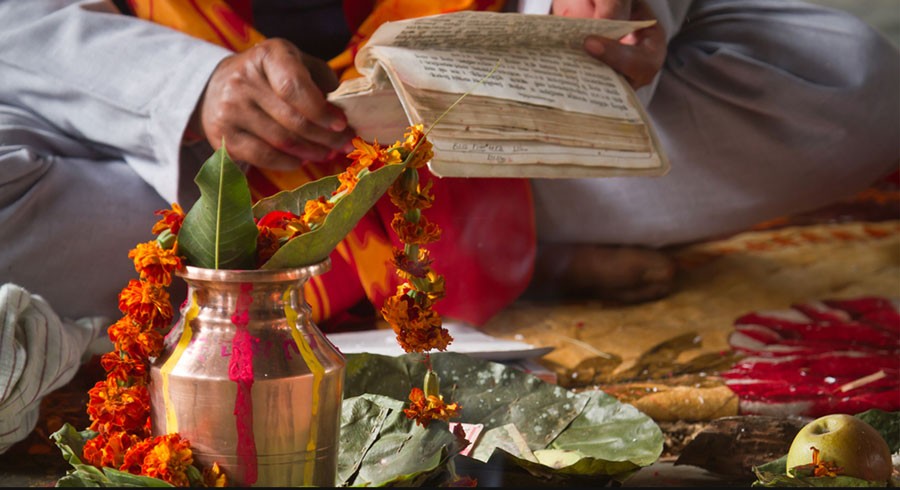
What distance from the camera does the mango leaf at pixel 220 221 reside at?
1.73 ft

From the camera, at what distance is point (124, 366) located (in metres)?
0.55

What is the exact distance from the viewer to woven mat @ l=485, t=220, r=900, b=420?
106 centimetres

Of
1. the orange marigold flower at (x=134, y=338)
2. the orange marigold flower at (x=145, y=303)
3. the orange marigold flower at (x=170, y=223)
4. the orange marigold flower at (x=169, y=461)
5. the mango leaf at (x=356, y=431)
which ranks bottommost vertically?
the mango leaf at (x=356, y=431)

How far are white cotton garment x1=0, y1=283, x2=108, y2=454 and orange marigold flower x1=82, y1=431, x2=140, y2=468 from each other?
0.98 ft

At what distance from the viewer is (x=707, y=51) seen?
1395 millimetres

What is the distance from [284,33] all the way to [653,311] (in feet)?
2.05

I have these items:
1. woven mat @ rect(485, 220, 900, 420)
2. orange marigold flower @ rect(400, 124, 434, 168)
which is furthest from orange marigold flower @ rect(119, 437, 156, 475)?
woven mat @ rect(485, 220, 900, 420)

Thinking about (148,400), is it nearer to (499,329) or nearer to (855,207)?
(499,329)

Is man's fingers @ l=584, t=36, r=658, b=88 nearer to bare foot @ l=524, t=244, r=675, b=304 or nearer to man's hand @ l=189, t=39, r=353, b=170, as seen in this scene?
man's hand @ l=189, t=39, r=353, b=170

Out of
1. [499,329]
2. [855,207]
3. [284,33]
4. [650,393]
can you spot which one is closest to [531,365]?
[650,393]

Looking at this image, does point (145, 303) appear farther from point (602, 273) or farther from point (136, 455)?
point (602, 273)

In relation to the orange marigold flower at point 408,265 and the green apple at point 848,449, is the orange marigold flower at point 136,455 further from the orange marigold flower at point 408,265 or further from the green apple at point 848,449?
the green apple at point 848,449

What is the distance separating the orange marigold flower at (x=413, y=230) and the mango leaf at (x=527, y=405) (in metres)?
0.21

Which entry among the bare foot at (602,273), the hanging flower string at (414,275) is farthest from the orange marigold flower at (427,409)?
the bare foot at (602,273)
